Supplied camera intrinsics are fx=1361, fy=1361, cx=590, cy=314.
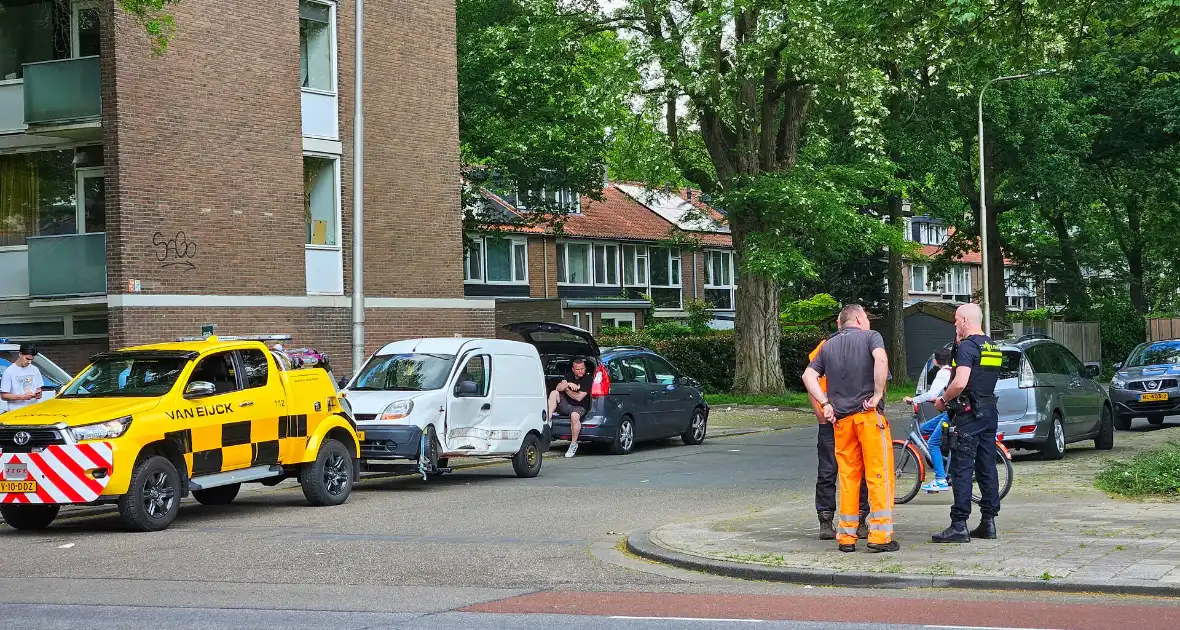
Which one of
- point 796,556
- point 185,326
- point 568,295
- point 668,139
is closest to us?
point 796,556

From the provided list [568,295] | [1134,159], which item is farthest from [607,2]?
[568,295]

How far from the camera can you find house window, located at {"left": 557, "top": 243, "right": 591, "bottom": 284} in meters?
53.5

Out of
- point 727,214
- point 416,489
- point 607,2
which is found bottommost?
point 416,489

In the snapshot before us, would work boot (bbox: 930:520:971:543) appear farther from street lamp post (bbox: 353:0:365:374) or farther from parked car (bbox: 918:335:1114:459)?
street lamp post (bbox: 353:0:365:374)

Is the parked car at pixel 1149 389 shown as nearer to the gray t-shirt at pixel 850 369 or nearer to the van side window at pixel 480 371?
the van side window at pixel 480 371

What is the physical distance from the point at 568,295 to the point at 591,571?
43922 mm

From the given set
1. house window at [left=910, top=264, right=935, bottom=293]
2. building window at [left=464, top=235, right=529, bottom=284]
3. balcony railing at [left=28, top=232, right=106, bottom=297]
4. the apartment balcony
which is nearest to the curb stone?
balcony railing at [left=28, top=232, right=106, bottom=297]

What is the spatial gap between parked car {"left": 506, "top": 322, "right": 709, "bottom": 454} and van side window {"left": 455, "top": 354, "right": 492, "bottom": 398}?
107 inches

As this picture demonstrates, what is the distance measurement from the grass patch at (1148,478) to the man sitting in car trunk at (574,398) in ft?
26.4

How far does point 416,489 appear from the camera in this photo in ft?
54.1

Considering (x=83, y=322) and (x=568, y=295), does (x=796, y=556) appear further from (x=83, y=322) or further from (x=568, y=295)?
(x=568, y=295)

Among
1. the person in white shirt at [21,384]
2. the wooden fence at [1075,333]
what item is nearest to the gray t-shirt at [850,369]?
the person in white shirt at [21,384]

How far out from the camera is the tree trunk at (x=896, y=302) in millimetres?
41031

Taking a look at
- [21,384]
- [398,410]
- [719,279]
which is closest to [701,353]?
[398,410]
